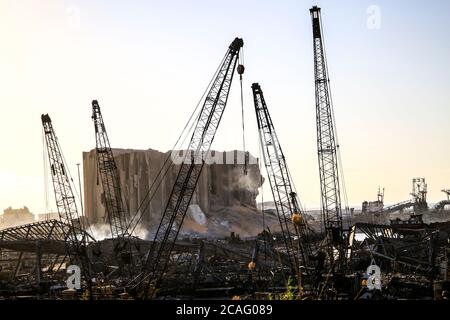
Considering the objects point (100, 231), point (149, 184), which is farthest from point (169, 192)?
point (100, 231)

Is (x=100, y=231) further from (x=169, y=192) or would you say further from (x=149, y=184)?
(x=169, y=192)

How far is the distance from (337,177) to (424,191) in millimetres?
90424

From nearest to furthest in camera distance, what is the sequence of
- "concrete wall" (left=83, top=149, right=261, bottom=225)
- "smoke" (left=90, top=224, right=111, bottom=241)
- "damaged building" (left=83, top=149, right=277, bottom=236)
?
"smoke" (left=90, top=224, right=111, bottom=241), "damaged building" (left=83, top=149, right=277, bottom=236), "concrete wall" (left=83, top=149, right=261, bottom=225)

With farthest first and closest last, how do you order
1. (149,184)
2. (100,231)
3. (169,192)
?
(169,192)
(149,184)
(100,231)

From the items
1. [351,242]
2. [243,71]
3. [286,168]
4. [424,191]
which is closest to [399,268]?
[351,242]

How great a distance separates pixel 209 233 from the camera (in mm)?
105125

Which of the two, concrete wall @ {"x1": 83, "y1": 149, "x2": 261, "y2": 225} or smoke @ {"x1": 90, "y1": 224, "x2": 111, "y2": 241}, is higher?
concrete wall @ {"x1": 83, "y1": 149, "x2": 261, "y2": 225}

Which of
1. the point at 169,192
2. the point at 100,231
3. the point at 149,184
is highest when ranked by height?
the point at 149,184

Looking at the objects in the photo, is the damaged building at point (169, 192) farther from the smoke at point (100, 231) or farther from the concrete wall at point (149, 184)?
the smoke at point (100, 231)

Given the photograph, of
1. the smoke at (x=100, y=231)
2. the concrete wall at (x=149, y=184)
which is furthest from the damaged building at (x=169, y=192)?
the smoke at (x=100, y=231)

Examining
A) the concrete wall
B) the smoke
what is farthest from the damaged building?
the smoke

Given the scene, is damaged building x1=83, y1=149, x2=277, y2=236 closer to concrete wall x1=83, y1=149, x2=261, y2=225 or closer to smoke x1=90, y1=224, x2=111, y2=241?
concrete wall x1=83, y1=149, x2=261, y2=225

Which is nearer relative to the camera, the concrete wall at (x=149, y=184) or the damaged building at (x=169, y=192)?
the damaged building at (x=169, y=192)
